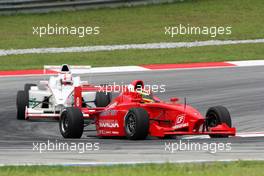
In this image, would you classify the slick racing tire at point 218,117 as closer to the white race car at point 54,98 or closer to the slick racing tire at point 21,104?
the white race car at point 54,98

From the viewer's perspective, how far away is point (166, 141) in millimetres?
15336

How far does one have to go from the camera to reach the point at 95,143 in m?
15.2

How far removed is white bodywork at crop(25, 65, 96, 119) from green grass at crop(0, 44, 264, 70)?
6.11 metres

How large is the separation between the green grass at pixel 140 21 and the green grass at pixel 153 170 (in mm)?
17002

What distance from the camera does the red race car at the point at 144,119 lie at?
1559 cm

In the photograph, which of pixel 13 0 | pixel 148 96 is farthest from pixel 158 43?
pixel 148 96

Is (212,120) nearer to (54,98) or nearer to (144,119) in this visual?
(144,119)

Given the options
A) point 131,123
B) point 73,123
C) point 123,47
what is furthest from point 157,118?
point 123,47

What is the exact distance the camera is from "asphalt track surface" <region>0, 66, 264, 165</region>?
13.5m

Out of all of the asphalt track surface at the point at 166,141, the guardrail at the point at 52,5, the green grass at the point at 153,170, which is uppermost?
the guardrail at the point at 52,5

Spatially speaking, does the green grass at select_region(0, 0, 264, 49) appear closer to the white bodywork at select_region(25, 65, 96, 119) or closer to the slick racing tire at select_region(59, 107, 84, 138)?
the white bodywork at select_region(25, 65, 96, 119)

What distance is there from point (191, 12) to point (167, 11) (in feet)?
2.51

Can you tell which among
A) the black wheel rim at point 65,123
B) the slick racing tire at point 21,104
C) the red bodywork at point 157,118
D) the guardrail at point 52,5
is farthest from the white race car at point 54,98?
the guardrail at point 52,5

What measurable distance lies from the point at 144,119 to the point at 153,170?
3566 millimetres
